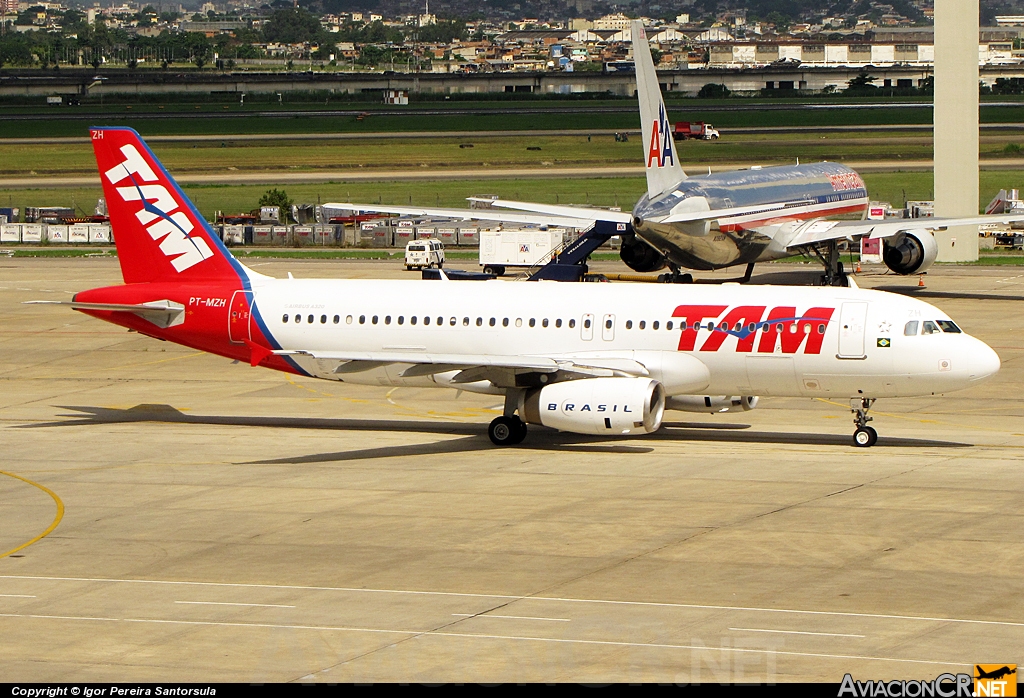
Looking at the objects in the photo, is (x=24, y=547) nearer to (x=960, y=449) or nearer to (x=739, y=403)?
(x=739, y=403)

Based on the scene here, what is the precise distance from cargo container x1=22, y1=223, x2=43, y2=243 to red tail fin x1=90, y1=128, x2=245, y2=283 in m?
66.6

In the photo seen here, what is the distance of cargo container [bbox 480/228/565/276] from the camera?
83.4 m

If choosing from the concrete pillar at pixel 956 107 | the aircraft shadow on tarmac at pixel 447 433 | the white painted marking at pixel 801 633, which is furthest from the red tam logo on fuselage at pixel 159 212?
the concrete pillar at pixel 956 107

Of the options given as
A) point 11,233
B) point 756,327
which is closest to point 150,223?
point 756,327

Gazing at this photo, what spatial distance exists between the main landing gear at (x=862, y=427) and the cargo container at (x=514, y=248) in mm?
44279

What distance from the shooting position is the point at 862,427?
40.0m

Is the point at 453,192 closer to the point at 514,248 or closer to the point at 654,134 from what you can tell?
the point at 514,248

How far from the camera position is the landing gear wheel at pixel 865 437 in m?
39.7

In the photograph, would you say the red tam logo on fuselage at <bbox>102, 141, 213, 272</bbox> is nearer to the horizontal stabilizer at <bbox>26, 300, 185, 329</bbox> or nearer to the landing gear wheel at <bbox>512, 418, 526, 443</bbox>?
the horizontal stabilizer at <bbox>26, 300, 185, 329</bbox>

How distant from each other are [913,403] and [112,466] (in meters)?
26.3

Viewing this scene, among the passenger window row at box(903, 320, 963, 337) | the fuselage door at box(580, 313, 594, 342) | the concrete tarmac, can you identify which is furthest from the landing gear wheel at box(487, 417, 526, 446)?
the passenger window row at box(903, 320, 963, 337)

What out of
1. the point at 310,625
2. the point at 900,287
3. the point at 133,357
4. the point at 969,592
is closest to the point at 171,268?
the point at 133,357

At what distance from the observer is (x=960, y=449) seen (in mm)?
39406

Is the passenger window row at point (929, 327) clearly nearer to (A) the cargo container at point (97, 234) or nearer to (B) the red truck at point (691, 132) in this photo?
(A) the cargo container at point (97, 234)
